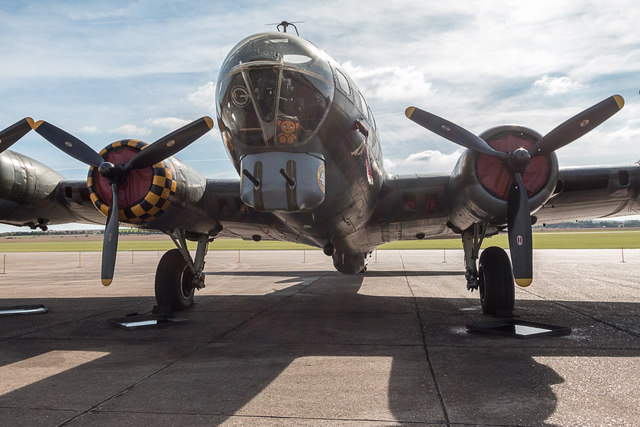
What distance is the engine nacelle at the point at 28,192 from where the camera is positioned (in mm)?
9461

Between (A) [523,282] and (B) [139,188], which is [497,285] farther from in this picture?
(B) [139,188]

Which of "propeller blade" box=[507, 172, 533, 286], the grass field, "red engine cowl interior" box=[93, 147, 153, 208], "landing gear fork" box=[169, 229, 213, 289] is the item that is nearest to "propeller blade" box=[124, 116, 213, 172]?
"red engine cowl interior" box=[93, 147, 153, 208]

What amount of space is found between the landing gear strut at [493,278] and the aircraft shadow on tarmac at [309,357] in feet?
1.23

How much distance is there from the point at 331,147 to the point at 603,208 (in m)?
7.63

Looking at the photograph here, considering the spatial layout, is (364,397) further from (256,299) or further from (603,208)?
(603,208)

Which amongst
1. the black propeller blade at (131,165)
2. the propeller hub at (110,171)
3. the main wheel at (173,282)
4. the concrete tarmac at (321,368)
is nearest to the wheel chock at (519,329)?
the concrete tarmac at (321,368)

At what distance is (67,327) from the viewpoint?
8.45 metres

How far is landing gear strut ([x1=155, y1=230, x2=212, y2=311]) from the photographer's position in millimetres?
9750

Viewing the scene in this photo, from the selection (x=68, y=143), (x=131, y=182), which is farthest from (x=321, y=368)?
(x=68, y=143)

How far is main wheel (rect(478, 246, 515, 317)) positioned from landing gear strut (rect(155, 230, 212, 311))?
5.70 metres

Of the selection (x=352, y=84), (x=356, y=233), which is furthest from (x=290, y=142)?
(x=356, y=233)

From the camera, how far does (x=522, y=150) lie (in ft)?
23.8

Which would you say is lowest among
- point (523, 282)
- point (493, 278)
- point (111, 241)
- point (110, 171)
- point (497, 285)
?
point (497, 285)

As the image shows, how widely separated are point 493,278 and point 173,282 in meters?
6.39
